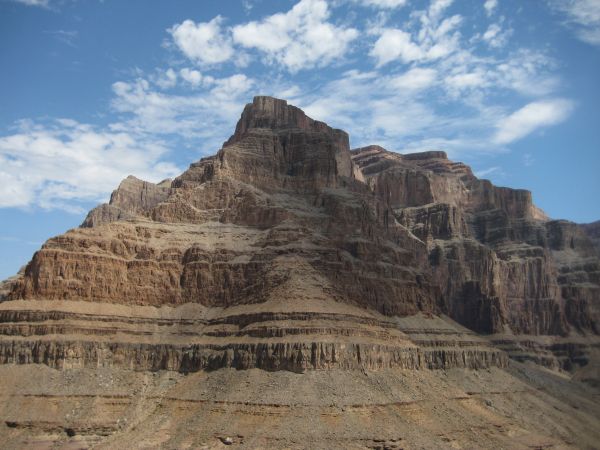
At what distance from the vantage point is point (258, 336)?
110 m

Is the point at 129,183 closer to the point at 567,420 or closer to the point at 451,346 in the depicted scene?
the point at 451,346

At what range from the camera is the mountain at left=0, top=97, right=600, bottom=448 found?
9662 cm

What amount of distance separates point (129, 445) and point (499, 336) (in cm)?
11796

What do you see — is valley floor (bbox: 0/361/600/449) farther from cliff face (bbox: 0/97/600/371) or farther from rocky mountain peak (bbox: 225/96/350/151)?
rocky mountain peak (bbox: 225/96/350/151)

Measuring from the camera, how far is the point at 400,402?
3989 inches

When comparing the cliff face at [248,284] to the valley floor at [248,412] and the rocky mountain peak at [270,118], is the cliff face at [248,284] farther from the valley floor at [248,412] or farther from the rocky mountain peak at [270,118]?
the valley floor at [248,412]

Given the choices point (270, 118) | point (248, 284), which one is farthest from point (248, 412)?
point (270, 118)

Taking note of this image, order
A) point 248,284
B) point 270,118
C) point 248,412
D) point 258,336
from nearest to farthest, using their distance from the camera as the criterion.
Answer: point 248,412, point 258,336, point 248,284, point 270,118

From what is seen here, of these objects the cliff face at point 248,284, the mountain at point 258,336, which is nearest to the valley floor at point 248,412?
the mountain at point 258,336

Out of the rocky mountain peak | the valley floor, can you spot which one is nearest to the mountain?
the valley floor

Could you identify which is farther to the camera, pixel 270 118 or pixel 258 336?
pixel 270 118

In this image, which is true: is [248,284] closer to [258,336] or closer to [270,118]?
[258,336]

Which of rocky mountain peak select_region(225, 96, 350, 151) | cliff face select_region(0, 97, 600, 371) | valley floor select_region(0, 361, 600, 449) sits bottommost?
valley floor select_region(0, 361, 600, 449)

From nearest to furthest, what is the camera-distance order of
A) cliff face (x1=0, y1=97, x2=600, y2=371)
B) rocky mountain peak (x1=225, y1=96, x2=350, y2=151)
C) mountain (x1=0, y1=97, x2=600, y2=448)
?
mountain (x1=0, y1=97, x2=600, y2=448)
cliff face (x1=0, y1=97, x2=600, y2=371)
rocky mountain peak (x1=225, y1=96, x2=350, y2=151)
